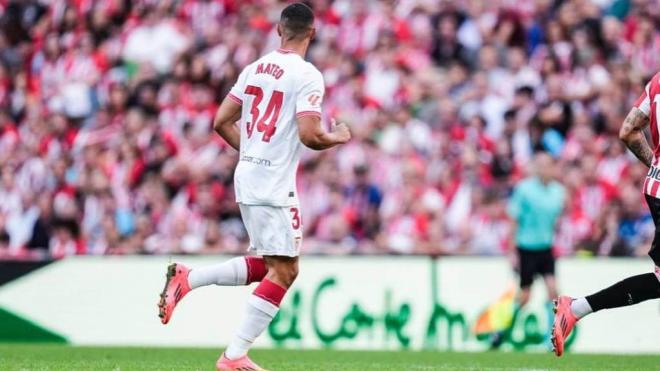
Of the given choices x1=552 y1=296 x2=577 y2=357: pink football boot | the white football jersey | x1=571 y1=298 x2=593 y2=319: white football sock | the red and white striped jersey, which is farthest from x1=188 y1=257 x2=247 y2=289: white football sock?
the red and white striped jersey

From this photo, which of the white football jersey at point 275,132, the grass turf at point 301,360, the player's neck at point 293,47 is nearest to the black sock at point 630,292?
the grass turf at point 301,360

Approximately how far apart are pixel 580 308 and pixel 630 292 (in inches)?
16.0

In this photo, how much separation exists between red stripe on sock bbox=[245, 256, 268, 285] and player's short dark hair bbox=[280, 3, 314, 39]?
4.96ft

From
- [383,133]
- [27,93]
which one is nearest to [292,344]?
[383,133]

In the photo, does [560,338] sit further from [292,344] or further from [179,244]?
[179,244]

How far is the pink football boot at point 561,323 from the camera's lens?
33.9 feet

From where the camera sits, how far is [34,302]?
16.7 m

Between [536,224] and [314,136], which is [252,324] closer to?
[314,136]

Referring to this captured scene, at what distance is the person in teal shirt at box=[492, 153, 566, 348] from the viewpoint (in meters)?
16.1

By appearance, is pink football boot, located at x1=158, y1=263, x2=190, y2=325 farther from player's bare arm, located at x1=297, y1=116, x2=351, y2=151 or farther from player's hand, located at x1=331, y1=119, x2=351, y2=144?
player's hand, located at x1=331, y1=119, x2=351, y2=144

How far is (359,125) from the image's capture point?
19.7m

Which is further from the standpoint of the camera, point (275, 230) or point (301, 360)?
point (301, 360)

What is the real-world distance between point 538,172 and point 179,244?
4821 millimetres

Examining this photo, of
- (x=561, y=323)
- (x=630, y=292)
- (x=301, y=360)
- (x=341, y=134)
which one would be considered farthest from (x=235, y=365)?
(x=301, y=360)
